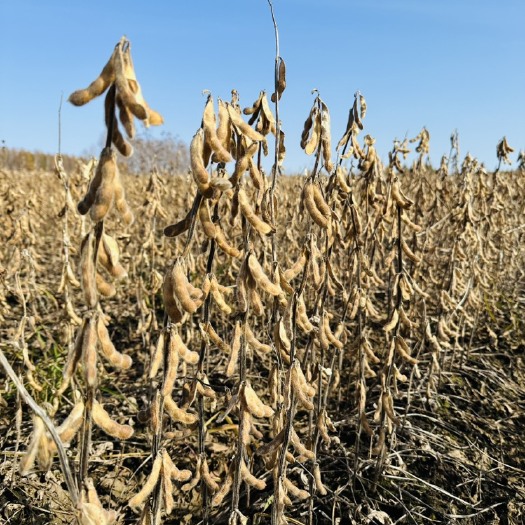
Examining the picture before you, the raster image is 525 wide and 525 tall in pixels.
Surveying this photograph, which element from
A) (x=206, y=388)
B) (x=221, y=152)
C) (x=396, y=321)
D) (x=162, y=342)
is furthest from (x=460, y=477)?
(x=221, y=152)

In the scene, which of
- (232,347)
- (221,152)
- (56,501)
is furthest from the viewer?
(56,501)

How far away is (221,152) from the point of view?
1.18m

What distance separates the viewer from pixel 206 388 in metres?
1.61

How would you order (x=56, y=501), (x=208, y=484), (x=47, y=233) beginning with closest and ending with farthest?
(x=208, y=484) → (x=56, y=501) → (x=47, y=233)

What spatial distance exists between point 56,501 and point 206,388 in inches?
46.6

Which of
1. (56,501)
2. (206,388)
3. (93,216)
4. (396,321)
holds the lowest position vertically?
(56,501)

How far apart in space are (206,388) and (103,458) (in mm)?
1341

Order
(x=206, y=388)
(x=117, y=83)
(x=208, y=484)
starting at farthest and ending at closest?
(x=208, y=484) < (x=206, y=388) < (x=117, y=83)

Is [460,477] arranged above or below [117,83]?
below

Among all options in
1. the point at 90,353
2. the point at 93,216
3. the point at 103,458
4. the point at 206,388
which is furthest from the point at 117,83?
the point at 103,458

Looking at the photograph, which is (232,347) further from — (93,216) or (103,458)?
(103,458)

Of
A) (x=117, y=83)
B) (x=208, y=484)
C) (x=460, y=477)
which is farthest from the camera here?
(x=460, y=477)

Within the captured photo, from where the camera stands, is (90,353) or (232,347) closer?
(90,353)

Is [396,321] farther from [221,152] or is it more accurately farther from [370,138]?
[221,152]
